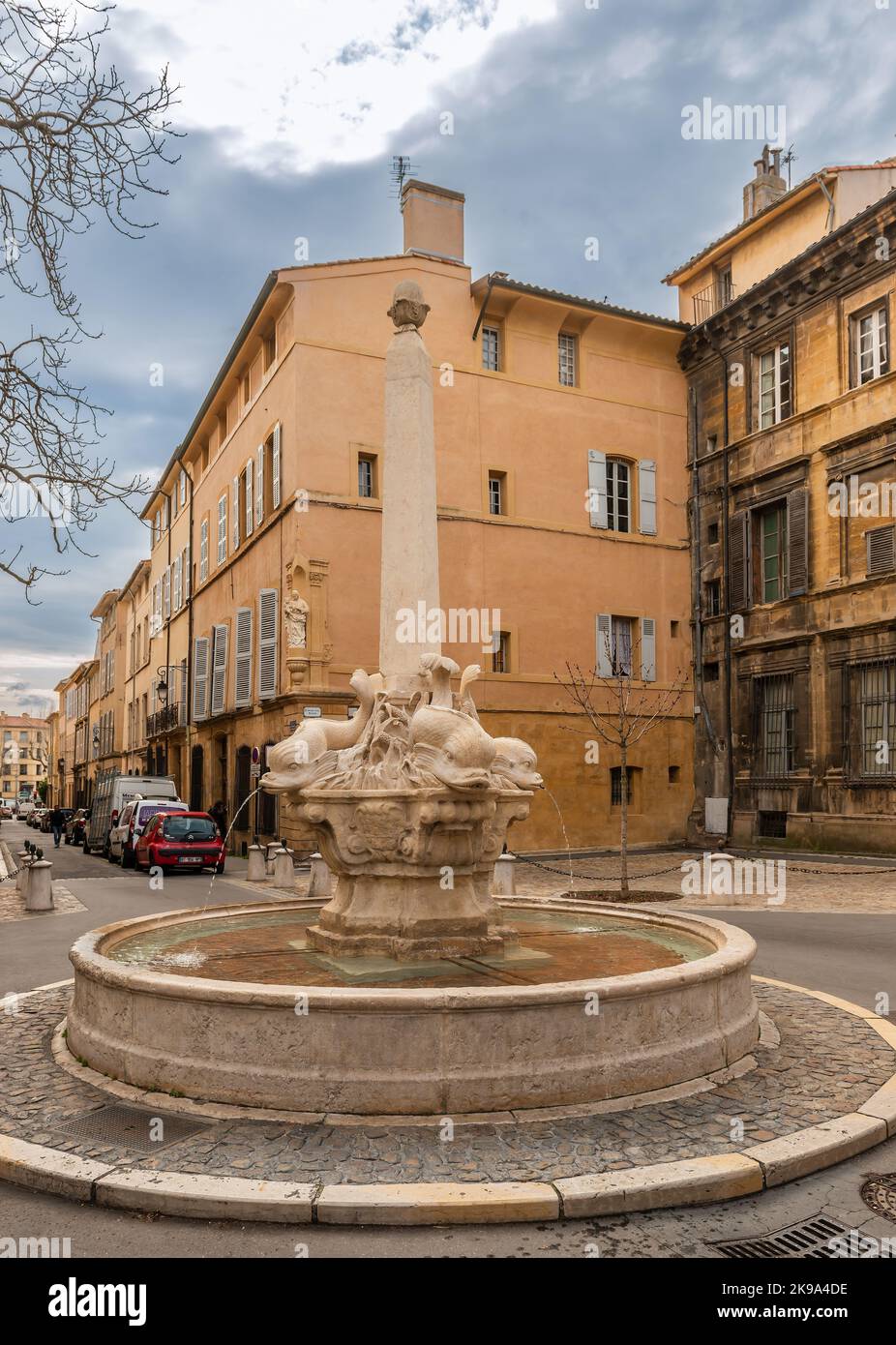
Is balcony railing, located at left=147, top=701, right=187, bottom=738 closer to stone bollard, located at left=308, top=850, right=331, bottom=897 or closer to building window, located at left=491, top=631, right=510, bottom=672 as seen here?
building window, located at left=491, top=631, right=510, bottom=672

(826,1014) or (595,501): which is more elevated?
(595,501)

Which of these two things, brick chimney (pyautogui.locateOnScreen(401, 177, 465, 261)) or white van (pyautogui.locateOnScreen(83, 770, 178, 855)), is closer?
brick chimney (pyautogui.locateOnScreen(401, 177, 465, 261))

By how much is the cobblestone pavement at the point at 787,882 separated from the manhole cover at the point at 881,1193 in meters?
10.4

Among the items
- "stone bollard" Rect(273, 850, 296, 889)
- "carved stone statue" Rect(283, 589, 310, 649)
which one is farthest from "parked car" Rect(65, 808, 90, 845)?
"stone bollard" Rect(273, 850, 296, 889)

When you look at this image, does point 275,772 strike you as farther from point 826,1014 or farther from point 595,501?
point 595,501

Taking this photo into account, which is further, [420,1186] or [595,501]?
[595,501]

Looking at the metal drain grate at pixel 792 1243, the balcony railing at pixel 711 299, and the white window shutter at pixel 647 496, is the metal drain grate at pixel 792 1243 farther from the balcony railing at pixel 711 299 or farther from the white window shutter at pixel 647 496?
the balcony railing at pixel 711 299

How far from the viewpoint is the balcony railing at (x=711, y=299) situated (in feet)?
95.3

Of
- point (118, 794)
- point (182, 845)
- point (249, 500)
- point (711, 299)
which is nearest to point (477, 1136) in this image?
point (182, 845)

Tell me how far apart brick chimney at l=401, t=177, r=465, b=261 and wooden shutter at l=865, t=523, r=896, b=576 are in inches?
487

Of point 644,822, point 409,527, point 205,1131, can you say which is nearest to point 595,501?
point 644,822

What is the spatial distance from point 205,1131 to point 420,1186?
1206mm

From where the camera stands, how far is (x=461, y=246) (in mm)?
25938

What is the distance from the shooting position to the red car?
846 inches
